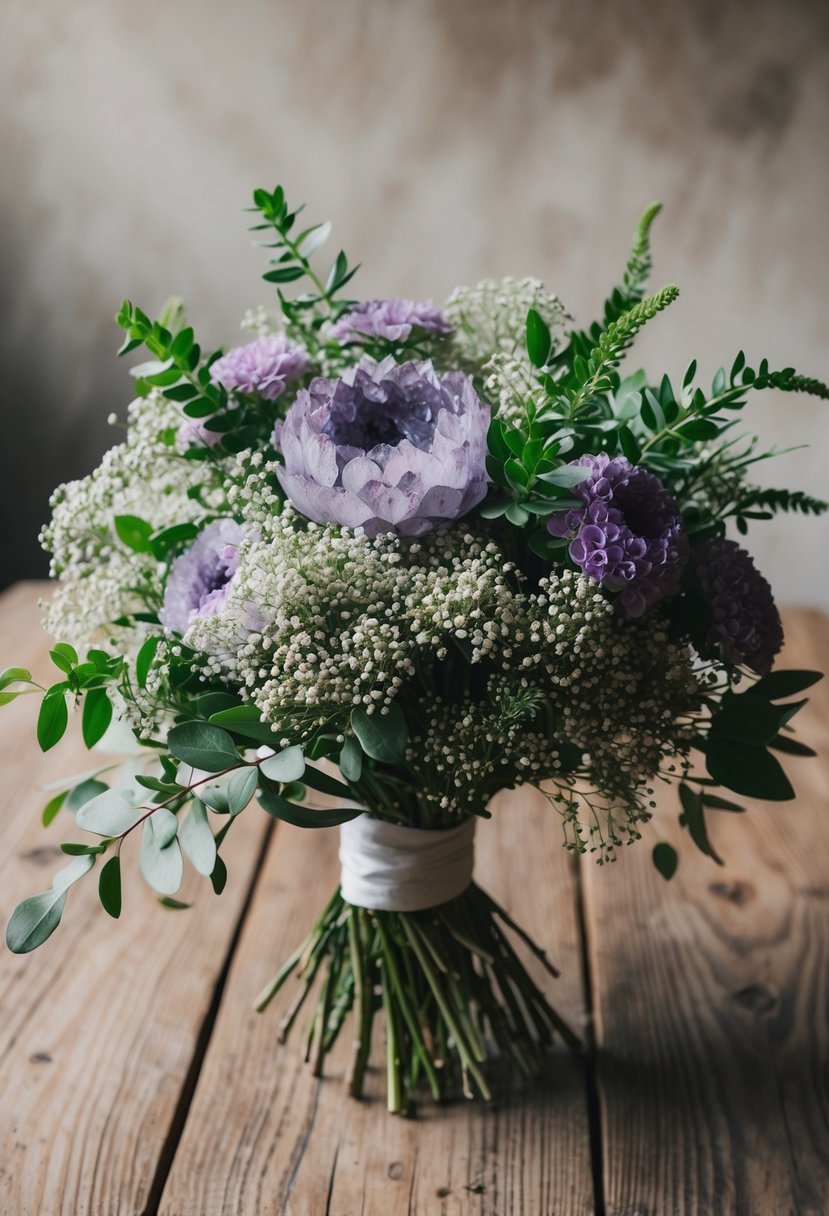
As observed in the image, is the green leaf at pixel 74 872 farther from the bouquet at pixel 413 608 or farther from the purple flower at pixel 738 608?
the purple flower at pixel 738 608

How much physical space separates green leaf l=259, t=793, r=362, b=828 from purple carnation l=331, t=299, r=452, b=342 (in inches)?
12.1

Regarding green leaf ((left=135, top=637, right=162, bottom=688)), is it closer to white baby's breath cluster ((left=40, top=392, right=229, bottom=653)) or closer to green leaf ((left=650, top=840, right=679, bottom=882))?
white baby's breath cluster ((left=40, top=392, right=229, bottom=653))

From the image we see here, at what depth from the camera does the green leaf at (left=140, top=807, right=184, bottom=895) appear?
65 cm

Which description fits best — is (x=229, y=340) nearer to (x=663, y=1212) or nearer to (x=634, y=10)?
(x=634, y=10)

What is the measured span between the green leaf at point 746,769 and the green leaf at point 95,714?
15.0 inches

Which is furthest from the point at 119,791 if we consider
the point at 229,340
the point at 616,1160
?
the point at 229,340

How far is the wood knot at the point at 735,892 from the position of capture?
101 cm

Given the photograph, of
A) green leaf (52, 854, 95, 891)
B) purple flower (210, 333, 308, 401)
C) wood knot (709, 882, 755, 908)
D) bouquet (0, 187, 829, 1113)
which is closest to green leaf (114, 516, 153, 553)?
bouquet (0, 187, 829, 1113)

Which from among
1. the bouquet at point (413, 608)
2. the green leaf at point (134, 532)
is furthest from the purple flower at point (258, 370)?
the green leaf at point (134, 532)

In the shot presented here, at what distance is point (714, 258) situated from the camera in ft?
7.91

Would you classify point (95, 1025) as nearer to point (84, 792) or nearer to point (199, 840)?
point (84, 792)

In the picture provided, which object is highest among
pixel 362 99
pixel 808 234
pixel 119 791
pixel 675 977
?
pixel 362 99

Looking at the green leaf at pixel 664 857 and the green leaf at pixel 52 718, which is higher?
the green leaf at pixel 52 718

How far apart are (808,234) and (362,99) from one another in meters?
1.00
